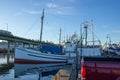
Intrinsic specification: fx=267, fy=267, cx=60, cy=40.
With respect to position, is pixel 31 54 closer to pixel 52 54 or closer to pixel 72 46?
pixel 52 54

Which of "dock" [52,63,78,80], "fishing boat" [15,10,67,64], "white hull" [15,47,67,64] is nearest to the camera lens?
"dock" [52,63,78,80]

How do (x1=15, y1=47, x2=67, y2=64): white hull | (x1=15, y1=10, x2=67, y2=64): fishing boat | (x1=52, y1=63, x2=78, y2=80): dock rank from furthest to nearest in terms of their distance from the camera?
(x1=15, y1=10, x2=67, y2=64): fishing boat, (x1=15, y1=47, x2=67, y2=64): white hull, (x1=52, y1=63, x2=78, y2=80): dock

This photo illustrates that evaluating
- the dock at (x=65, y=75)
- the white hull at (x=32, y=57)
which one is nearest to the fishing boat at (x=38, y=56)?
the white hull at (x=32, y=57)

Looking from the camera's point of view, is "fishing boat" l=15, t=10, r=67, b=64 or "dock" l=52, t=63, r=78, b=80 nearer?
"dock" l=52, t=63, r=78, b=80

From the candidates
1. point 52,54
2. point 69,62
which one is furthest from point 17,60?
point 69,62

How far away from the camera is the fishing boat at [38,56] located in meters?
48.9

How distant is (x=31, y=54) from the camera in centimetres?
5081

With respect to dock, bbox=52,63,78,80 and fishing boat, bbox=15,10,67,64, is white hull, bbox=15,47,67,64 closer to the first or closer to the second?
fishing boat, bbox=15,10,67,64

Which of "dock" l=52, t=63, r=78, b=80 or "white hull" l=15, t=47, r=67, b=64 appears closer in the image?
"dock" l=52, t=63, r=78, b=80

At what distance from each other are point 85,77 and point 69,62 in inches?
2123

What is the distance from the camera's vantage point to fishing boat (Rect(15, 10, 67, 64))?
4891cm

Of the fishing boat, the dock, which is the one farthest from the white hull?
the dock

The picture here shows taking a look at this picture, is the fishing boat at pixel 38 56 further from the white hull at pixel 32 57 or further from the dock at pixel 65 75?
the dock at pixel 65 75

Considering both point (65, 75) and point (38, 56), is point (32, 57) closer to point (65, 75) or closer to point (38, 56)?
point (38, 56)
